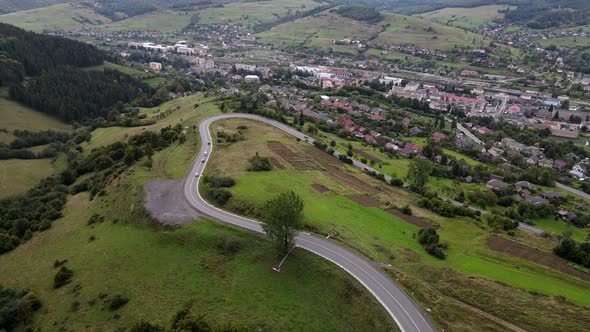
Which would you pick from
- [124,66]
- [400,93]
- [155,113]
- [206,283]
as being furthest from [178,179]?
[124,66]

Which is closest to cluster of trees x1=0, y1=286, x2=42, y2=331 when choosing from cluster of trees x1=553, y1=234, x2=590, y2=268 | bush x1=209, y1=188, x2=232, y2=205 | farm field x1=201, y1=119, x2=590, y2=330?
bush x1=209, y1=188, x2=232, y2=205

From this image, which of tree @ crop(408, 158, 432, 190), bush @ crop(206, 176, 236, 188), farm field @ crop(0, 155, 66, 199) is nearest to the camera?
bush @ crop(206, 176, 236, 188)

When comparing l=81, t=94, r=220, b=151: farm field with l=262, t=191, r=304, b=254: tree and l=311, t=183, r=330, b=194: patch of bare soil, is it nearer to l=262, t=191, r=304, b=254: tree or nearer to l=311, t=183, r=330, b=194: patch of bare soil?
l=311, t=183, r=330, b=194: patch of bare soil

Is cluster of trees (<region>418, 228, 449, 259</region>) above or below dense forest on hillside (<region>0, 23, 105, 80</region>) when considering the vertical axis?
below

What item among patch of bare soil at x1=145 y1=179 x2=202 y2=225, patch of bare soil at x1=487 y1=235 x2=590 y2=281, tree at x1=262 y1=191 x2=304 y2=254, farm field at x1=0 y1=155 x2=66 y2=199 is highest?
tree at x1=262 y1=191 x2=304 y2=254

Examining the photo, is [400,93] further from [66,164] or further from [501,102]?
[66,164]

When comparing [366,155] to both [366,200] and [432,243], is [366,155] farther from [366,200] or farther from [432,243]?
[432,243]

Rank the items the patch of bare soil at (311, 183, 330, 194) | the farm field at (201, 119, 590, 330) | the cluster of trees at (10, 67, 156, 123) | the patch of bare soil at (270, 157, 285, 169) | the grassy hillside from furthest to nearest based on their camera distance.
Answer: the cluster of trees at (10, 67, 156, 123), the patch of bare soil at (270, 157, 285, 169), the patch of bare soil at (311, 183, 330, 194), the farm field at (201, 119, 590, 330), the grassy hillside

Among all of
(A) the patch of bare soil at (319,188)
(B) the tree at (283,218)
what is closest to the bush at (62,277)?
(B) the tree at (283,218)
